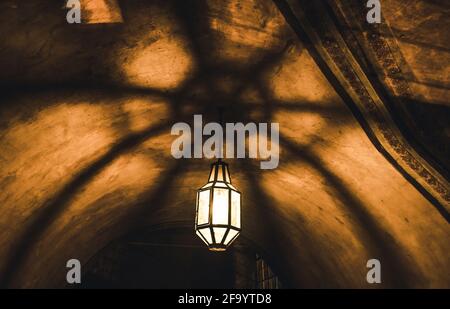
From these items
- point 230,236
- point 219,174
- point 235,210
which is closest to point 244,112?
point 219,174

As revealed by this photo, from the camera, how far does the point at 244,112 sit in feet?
17.9

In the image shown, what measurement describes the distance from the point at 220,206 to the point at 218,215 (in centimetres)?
10

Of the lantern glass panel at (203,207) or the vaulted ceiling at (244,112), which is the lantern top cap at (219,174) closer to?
the lantern glass panel at (203,207)

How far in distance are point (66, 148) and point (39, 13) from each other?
6.97 feet

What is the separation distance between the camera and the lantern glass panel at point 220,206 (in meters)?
4.82

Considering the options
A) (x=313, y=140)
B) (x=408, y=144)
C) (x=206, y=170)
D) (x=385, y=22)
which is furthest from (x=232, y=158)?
(x=385, y=22)

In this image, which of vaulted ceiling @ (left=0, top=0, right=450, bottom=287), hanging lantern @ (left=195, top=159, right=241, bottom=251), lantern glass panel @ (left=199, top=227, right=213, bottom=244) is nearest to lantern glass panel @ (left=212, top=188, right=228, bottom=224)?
hanging lantern @ (left=195, top=159, right=241, bottom=251)

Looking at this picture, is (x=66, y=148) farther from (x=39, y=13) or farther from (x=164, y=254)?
(x=164, y=254)

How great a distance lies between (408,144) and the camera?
14.6ft

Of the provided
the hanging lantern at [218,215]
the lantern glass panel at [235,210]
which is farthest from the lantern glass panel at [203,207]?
the lantern glass panel at [235,210]

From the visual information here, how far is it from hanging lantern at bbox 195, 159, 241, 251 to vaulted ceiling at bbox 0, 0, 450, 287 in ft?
3.25

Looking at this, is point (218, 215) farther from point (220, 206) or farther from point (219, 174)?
point (219, 174)

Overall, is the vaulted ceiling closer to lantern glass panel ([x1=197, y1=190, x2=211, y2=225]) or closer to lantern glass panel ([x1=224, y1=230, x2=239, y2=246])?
lantern glass panel ([x1=197, y1=190, x2=211, y2=225])

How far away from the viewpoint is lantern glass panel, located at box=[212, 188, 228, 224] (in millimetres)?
4820
